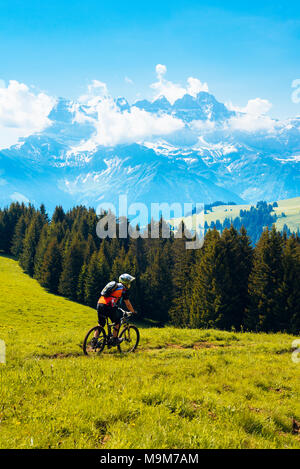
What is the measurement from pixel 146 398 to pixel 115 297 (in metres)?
5.81

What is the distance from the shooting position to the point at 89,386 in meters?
8.69

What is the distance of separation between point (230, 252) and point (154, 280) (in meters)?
35.5

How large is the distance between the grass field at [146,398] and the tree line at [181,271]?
43.8ft

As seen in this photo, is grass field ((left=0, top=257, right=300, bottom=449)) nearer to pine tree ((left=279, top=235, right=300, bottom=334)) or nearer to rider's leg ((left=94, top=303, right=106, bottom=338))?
rider's leg ((left=94, top=303, right=106, bottom=338))

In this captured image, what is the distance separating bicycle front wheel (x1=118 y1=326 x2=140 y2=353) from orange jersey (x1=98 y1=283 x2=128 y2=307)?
6.35 ft

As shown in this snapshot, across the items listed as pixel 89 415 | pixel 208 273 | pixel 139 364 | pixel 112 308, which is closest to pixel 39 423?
pixel 89 415

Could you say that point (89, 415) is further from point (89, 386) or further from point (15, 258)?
point (15, 258)

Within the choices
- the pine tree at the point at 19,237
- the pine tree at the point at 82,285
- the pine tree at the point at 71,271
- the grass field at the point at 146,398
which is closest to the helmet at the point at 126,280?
the grass field at the point at 146,398

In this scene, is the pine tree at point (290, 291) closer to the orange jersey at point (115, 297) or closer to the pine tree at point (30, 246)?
the orange jersey at point (115, 297)

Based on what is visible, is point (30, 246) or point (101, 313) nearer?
point (101, 313)

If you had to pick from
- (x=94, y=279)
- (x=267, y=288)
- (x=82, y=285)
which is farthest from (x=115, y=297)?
(x=82, y=285)

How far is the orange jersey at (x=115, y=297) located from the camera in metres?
13.3

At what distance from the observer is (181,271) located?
231ft

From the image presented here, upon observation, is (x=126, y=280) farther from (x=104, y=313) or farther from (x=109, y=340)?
(x=109, y=340)
